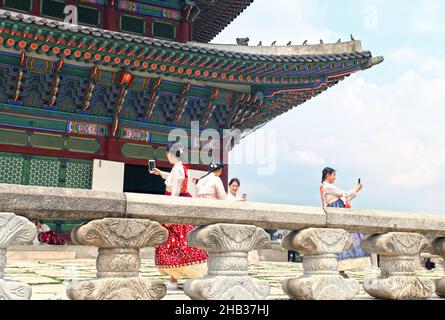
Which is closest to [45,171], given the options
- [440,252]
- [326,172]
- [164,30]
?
[164,30]

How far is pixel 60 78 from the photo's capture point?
11.7 m

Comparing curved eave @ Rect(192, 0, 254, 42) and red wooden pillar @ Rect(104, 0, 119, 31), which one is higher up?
curved eave @ Rect(192, 0, 254, 42)

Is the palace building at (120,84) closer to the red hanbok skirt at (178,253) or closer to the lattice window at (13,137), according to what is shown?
the lattice window at (13,137)

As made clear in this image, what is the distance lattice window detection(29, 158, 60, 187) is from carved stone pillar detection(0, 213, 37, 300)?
9503mm

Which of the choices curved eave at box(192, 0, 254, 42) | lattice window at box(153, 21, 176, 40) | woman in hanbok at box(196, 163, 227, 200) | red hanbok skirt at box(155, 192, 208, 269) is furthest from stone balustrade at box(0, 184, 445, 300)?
curved eave at box(192, 0, 254, 42)

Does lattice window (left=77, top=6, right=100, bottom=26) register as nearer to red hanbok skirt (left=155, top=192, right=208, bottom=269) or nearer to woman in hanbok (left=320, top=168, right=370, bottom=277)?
woman in hanbok (left=320, top=168, right=370, bottom=277)

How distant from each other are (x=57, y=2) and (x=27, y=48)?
119 inches

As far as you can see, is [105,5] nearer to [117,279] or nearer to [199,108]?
[199,108]

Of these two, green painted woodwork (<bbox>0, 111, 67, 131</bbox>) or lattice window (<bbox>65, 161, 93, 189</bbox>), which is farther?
lattice window (<bbox>65, 161, 93, 189</bbox>)

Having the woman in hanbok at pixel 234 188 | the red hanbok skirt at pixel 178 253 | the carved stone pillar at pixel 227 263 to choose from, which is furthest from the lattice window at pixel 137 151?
the carved stone pillar at pixel 227 263

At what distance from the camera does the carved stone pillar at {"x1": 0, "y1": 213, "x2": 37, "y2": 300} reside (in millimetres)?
2828

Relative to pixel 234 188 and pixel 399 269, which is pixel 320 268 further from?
pixel 234 188

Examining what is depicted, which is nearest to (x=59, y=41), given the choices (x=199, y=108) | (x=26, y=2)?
(x=26, y=2)

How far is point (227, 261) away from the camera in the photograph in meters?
3.41
